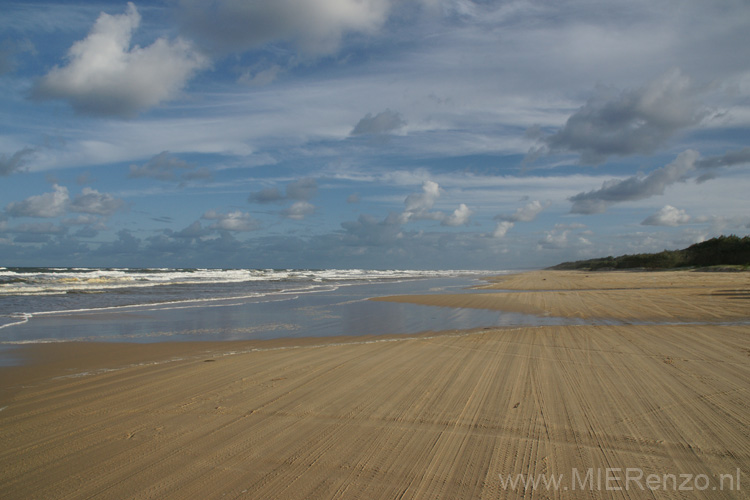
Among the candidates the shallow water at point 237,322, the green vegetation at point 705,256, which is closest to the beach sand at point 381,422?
the shallow water at point 237,322

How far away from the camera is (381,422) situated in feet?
15.1

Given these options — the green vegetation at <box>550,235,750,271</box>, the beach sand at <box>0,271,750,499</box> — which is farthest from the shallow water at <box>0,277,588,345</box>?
the green vegetation at <box>550,235,750,271</box>

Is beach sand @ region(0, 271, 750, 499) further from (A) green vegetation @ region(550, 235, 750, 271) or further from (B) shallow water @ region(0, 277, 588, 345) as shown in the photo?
(A) green vegetation @ region(550, 235, 750, 271)

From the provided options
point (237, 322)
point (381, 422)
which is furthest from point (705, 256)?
point (381, 422)

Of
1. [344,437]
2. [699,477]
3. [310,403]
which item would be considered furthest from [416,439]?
[699,477]

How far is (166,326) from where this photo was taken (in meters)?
12.8

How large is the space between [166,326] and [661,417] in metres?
12.7

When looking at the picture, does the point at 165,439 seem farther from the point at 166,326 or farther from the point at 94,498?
the point at 166,326

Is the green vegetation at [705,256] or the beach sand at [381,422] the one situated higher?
the green vegetation at [705,256]

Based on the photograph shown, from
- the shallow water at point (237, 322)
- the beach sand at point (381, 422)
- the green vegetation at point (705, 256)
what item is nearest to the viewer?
the beach sand at point (381, 422)

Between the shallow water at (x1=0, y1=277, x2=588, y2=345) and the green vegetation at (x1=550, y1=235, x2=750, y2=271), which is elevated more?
the green vegetation at (x1=550, y1=235, x2=750, y2=271)

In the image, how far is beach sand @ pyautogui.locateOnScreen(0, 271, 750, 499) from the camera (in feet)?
11.2

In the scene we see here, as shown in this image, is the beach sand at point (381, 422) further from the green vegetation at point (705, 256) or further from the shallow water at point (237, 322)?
the green vegetation at point (705, 256)

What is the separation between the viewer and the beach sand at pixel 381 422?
342 cm
